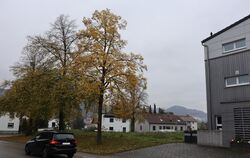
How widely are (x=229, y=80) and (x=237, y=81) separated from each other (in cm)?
83

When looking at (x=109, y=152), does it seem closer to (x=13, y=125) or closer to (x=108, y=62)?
(x=108, y=62)

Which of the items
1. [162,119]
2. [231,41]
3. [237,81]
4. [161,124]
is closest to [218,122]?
[237,81]

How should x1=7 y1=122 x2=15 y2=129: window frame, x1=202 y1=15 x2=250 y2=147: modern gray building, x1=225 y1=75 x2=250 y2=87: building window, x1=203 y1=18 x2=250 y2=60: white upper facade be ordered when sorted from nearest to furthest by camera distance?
x1=202 y1=15 x2=250 y2=147: modern gray building → x1=225 y1=75 x2=250 y2=87: building window → x1=203 y1=18 x2=250 y2=60: white upper facade → x1=7 y1=122 x2=15 y2=129: window frame

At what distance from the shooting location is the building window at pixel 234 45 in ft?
76.4

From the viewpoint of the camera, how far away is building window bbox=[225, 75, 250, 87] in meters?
22.5

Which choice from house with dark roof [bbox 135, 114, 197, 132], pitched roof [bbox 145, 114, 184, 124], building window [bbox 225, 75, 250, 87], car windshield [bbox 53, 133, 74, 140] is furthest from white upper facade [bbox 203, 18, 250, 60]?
pitched roof [bbox 145, 114, 184, 124]

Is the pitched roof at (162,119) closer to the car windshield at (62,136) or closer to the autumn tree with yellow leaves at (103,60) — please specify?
the autumn tree with yellow leaves at (103,60)

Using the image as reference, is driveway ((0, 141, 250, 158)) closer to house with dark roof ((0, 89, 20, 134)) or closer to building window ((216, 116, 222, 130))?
building window ((216, 116, 222, 130))

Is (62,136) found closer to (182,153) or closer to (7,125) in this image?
(182,153)

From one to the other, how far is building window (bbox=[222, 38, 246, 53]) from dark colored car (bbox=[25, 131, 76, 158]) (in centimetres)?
1337

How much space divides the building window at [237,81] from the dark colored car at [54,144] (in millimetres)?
12222

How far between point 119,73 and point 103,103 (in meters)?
3.14

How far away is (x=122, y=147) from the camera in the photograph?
23453 mm

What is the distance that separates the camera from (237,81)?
23.1 metres
